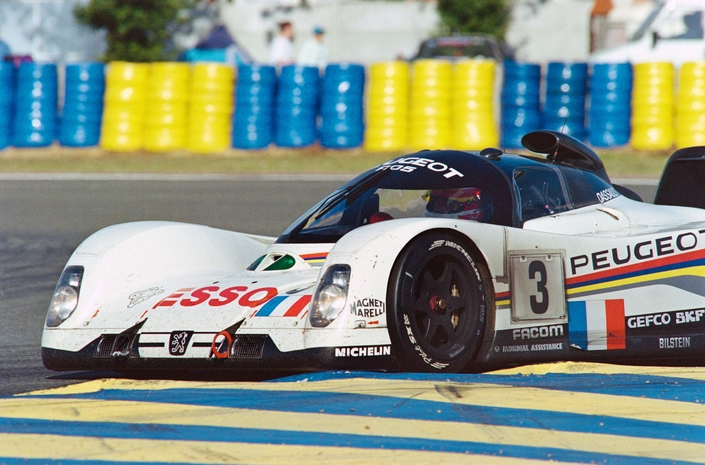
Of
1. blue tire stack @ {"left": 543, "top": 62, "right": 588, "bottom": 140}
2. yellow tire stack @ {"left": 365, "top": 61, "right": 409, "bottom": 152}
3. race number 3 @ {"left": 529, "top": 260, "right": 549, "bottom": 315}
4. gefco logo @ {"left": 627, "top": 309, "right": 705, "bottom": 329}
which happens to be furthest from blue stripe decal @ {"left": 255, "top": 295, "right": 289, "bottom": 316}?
blue tire stack @ {"left": 543, "top": 62, "right": 588, "bottom": 140}

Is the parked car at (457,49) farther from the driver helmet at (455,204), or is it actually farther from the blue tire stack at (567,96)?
the driver helmet at (455,204)

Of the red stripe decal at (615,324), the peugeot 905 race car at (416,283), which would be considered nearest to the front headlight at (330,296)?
the peugeot 905 race car at (416,283)

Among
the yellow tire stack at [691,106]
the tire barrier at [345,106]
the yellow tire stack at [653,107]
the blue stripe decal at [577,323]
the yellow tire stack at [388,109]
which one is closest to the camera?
the blue stripe decal at [577,323]

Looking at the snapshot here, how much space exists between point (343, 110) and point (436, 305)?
36.1 ft

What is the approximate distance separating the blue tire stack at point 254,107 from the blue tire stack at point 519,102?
Result: 331 centimetres

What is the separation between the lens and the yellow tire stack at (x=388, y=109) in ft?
49.7

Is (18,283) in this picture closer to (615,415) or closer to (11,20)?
(615,415)

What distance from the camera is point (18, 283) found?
7.88 meters

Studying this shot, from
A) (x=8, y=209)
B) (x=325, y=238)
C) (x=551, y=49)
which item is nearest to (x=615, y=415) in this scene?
(x=325, y=238)

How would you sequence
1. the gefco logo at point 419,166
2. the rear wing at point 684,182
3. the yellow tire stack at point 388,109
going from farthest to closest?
1. the yellow tire stack at point 388,109
2. the rear wing at point 684,182
3. the gefco logo at point 419,166

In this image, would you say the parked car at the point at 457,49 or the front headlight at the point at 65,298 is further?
the parked car at the point at 457,49

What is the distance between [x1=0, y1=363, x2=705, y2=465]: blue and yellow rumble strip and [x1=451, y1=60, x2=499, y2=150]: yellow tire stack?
1037 centimetres

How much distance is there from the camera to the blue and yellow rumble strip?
11.3 ft

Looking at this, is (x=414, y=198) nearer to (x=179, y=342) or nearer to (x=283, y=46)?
(x=179, y=342)
